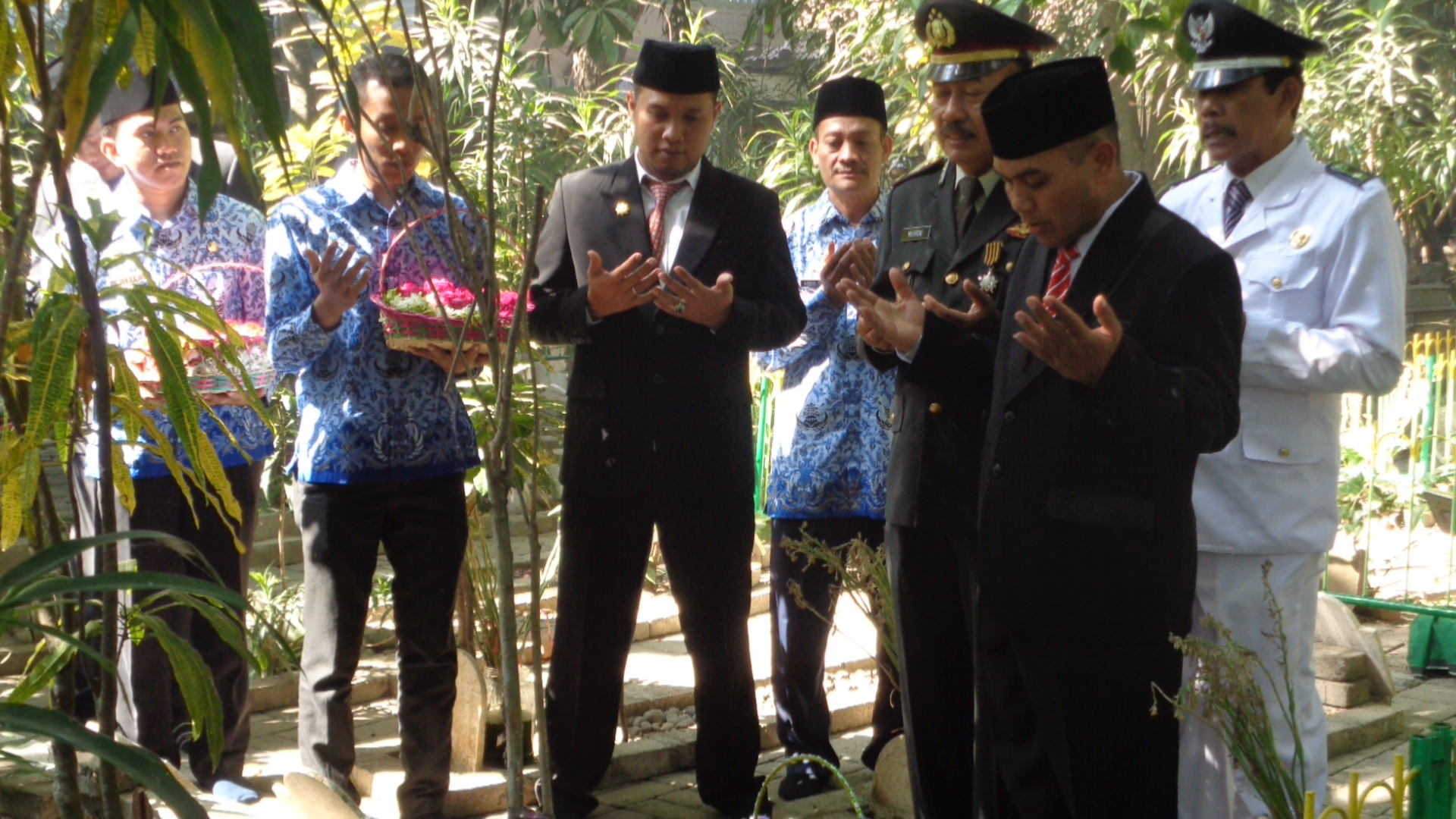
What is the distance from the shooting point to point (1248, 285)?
3428 millimetres

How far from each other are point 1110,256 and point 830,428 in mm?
1715

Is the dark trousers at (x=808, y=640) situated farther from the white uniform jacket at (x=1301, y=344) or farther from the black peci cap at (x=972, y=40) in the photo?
the black peci cap at (x=972, y=40)

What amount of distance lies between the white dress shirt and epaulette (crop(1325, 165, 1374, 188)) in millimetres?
1602

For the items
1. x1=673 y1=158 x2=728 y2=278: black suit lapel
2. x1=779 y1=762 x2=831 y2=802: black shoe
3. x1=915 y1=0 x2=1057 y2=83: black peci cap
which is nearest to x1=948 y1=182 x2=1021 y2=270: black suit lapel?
x1=915 y1=0 x2=1057 y2=83: black peci cap

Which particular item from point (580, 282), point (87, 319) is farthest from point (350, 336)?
point (87, 319)

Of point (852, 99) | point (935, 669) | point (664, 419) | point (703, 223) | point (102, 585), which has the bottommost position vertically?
point (935, 669)

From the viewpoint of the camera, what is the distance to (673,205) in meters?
4.11

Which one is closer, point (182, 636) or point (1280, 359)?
point (1280, 359)

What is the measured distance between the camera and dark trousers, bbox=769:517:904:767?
14.3ft

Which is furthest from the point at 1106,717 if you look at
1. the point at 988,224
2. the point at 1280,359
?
the point at 988,224

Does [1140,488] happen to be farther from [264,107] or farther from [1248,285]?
[264,107]

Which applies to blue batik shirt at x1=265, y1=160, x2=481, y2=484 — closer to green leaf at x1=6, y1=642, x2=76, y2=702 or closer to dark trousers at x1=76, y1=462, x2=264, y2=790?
dark trousers at x1=76, y1=462, x2=264, y2=790

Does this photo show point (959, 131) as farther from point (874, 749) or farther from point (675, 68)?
point (874, 749)

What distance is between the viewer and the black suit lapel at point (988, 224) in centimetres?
332
